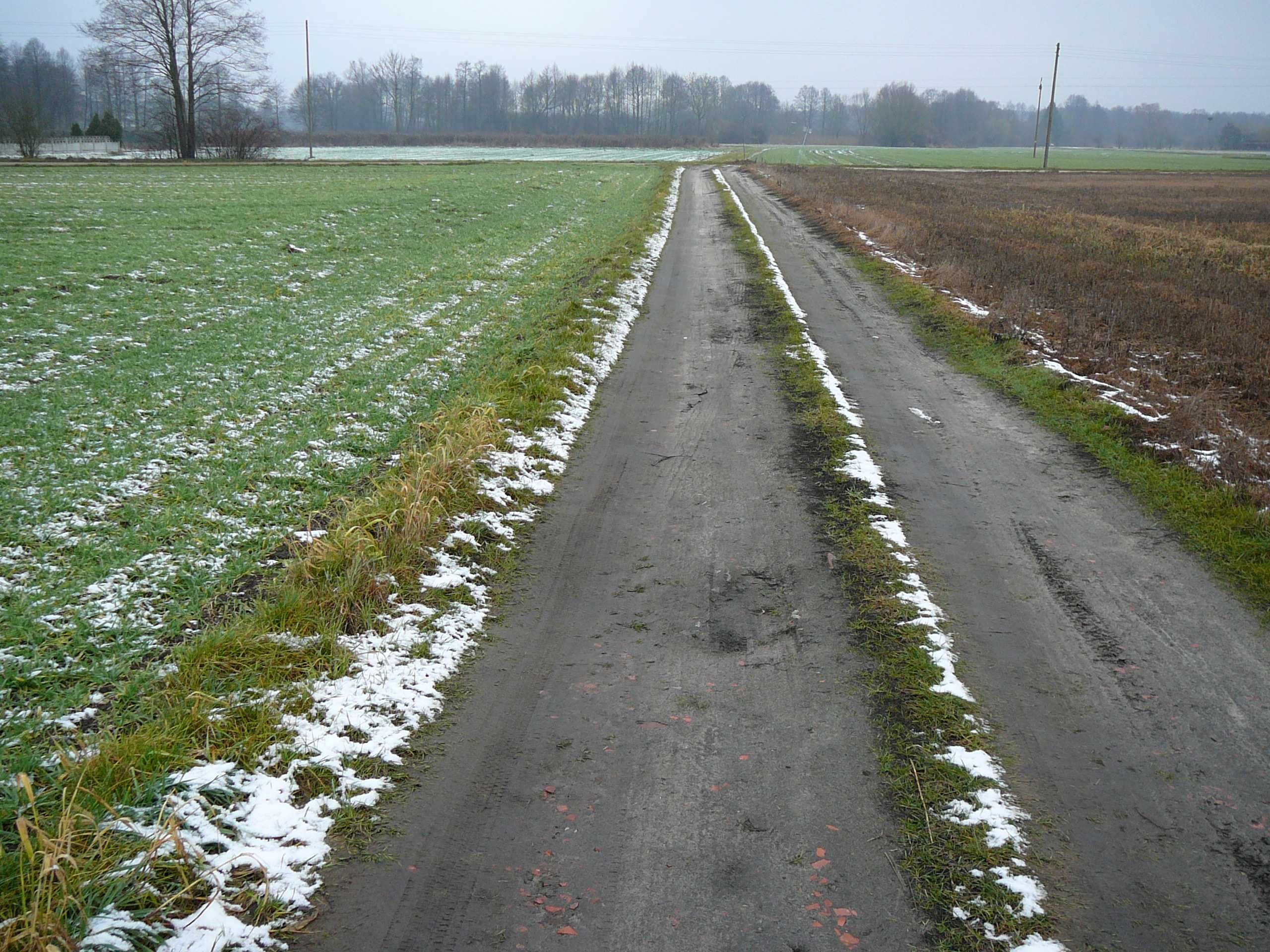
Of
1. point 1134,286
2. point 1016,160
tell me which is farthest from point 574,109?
point 1134,286

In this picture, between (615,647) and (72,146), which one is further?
(72,146)

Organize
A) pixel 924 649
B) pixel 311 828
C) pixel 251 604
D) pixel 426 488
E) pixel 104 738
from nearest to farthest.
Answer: pixel 311 828 < pixel 104 738 < pixel 924 649 < pixel 251 604 < pixel 426 488

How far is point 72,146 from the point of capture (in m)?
59.8

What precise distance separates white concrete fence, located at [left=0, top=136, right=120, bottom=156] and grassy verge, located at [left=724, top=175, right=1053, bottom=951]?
64.8m

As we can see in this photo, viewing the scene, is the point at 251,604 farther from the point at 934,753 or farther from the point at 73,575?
the point at 934,753

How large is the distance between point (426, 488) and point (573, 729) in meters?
2.86

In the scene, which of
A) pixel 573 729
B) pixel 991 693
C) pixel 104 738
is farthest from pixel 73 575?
pixel 991 693

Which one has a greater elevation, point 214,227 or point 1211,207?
point 1211,207

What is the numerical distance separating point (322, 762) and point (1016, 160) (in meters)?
109

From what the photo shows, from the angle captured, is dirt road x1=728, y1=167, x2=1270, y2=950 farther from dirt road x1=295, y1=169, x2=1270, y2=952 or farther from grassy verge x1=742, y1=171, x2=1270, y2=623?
grassy verge x1=742, y1=171, x2=1270, y2=623

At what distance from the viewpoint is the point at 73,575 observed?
5.14m

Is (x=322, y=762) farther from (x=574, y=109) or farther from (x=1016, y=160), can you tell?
(x=574, y=109)

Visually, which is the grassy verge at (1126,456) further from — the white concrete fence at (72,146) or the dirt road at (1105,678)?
the white concrete fence at (72,146)

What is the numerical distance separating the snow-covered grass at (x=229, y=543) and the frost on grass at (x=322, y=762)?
13 mm
